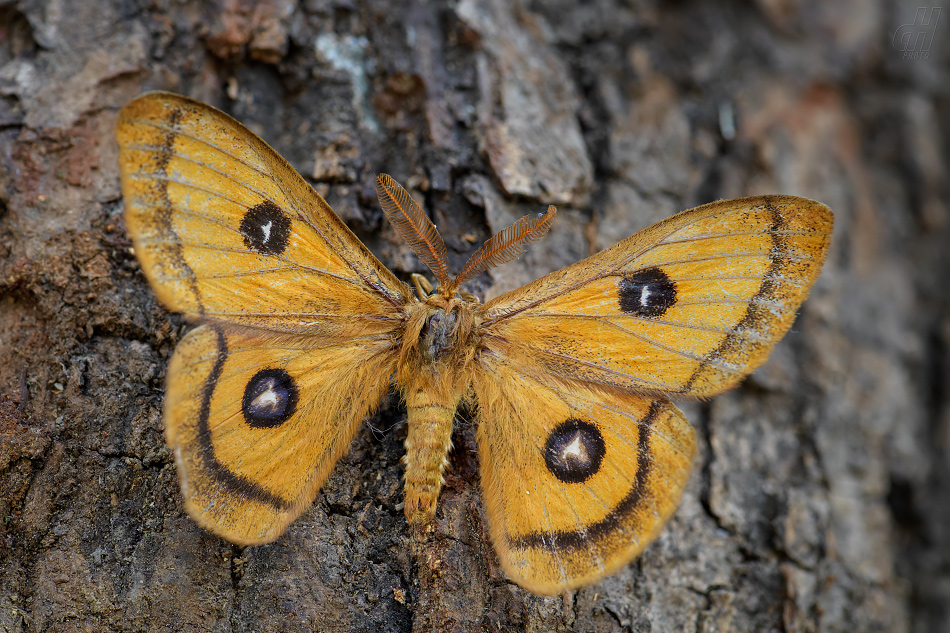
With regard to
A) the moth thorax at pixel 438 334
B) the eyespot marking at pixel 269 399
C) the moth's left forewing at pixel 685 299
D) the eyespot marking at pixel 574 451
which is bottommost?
the eyespot marking at pixel 574 451

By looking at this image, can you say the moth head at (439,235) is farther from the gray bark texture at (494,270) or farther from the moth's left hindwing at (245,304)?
the gray bark texture at (494,270)

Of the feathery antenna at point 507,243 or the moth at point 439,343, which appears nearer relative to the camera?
the moth at point 439,343

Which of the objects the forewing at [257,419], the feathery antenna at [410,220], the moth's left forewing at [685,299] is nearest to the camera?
the forewing at [257,419]

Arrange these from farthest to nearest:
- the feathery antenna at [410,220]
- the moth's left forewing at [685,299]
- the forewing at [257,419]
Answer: the feathery antenna at [410,220]
the moth's left forewing at [685,299]
the forewing at [257,419]

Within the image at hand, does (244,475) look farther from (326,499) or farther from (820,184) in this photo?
(820,184)

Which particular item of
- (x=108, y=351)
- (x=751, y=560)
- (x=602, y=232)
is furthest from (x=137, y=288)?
(x=751, y=560)

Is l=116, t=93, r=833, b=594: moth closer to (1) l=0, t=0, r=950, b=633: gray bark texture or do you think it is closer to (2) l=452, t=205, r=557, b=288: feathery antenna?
(2) l=452, t=205, r=557, b=288: feathery antenna

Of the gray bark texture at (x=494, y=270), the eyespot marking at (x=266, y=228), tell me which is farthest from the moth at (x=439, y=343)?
the gray bark texture at (x=494, y=270)
